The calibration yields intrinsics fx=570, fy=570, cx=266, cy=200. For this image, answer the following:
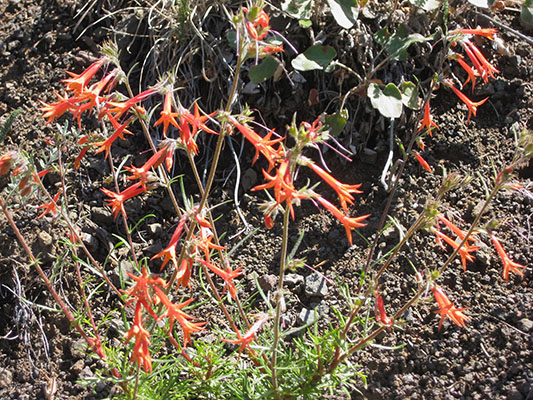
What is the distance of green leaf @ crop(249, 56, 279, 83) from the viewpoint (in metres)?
3.53

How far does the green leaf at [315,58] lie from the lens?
352cm

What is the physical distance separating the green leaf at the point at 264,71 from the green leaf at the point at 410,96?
2.72 ft

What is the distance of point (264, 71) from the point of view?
3.54 meters

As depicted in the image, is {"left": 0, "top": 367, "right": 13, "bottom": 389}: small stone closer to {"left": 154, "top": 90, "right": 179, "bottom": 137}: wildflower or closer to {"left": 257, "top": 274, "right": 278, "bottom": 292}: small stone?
{"left": 257, "top": 274, "right": 278, "bottom": 292}: small stone

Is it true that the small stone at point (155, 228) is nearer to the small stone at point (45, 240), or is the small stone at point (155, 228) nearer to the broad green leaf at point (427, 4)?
the small stone at point (45, 240)

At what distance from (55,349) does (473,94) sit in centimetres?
311

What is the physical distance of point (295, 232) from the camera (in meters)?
3.55

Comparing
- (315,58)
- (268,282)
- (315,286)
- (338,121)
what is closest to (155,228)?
(268,282)

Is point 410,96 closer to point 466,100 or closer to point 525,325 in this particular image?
point 466,100

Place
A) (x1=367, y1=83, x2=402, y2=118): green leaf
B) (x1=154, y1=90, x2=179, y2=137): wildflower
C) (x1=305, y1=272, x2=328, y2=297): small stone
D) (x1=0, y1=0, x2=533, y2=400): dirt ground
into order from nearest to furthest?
(x1=154, y1=90, x2=179, y2=137): wildflower, (x1=0, y1=0, x2=533, y2=400): dirt ground, (x1=305, y1=272, x2=328, y2=297): small stone, (x1=367, y1=83, x2=402, y2=118): green leaf

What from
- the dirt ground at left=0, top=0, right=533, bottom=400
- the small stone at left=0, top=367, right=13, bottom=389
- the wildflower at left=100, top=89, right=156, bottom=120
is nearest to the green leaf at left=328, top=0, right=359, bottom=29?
the dirt ground at left=0, top=0, right=533, bottom=400


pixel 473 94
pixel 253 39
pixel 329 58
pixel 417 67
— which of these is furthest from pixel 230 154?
pixel 253 39

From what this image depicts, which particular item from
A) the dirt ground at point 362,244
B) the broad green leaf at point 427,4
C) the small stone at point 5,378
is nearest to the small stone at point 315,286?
the dirt ground at point 362,244

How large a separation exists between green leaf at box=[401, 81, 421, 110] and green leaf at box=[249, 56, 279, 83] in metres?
0.83
